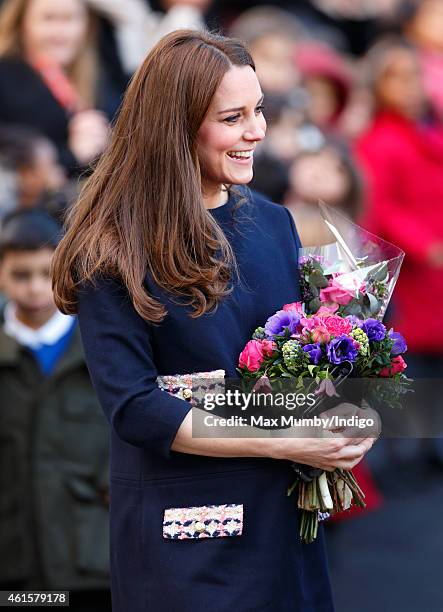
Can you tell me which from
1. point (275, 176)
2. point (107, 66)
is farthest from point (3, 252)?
point (107, 66)

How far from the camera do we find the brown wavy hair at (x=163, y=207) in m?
2.86

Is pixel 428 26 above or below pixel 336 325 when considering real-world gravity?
below

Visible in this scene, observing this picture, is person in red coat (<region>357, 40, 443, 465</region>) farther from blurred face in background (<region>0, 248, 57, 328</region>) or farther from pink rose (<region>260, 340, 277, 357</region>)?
pink rose (<region>260, 340, 277, 357</region>)

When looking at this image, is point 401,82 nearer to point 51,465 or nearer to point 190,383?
point 51,465

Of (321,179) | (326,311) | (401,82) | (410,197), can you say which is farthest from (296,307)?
(401,82)

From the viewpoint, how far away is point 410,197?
23.2 ft

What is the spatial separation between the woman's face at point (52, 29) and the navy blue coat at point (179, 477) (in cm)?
342

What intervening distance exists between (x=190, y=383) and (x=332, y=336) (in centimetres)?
36

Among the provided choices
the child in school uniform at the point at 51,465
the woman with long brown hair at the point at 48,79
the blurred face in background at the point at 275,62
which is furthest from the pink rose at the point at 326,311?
the blurred face in background at the point at 275,62

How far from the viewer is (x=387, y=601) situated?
16.8 feet

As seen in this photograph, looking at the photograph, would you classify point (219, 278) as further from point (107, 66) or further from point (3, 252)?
point (107, 66)

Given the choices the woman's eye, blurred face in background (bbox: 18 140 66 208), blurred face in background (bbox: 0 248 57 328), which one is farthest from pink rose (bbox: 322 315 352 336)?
blurred face in background (bbox: 18 140 66 208)

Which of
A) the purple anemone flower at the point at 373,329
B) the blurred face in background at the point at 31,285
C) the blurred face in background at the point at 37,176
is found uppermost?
the purple anemone flower at the point at 373,329

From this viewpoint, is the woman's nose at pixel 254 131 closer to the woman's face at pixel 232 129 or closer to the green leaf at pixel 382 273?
the woman's face at pixel 232 129
